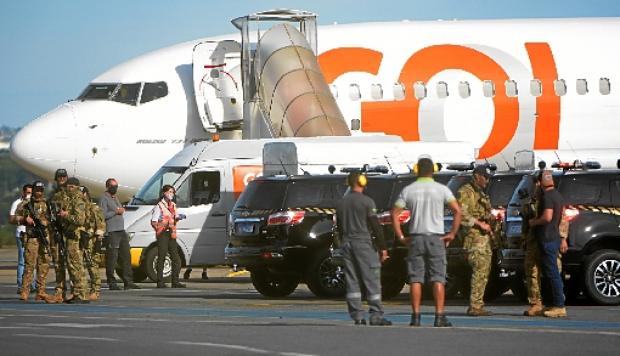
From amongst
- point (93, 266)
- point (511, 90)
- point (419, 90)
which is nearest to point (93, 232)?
point (93, 266)

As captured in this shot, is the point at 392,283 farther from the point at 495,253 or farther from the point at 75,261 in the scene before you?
the point at 75,261

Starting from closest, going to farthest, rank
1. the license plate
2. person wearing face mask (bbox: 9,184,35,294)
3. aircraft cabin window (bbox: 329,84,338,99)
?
the license plate, person wearing face mask (bbox: 9,184,35,294), aircraft cabin window (bbox: 329,84,338,99)

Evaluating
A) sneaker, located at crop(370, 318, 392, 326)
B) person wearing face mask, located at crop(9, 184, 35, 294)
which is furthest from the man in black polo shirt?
person wearing face mask, located at crop(9, 184, 35, 294)

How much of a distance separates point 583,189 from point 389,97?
15.4m

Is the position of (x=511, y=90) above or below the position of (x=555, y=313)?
above

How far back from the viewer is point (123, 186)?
37531 millimetres

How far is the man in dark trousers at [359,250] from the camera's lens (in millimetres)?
18500

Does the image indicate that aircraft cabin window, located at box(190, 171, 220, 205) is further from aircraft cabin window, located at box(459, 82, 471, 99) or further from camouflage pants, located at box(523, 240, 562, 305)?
camouflage pants, located at box(523, 240, 562, 305)

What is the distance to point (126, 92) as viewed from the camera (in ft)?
126

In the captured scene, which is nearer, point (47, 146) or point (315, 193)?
point (315, 193)

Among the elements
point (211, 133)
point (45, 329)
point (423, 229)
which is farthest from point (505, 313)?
point (211, 133)

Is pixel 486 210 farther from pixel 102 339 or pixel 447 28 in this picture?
pixel 447 28

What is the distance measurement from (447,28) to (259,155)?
29.1ft

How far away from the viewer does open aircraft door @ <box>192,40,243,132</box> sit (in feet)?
122
